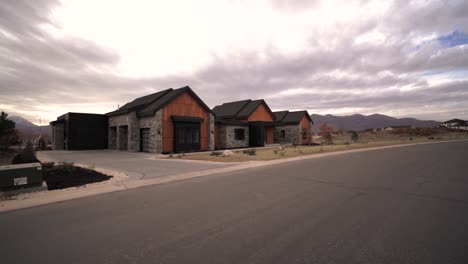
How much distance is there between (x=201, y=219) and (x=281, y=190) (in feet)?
9.96

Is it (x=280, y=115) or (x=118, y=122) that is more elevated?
(x=280, y=115)

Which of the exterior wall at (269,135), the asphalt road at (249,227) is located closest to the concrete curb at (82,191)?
the asphalt road at (249,227)

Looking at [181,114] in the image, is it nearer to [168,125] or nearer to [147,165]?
[168,125]

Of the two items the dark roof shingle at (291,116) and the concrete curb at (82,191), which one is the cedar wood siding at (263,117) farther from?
the concrete curb at (82,191)

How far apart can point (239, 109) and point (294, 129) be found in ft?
31.4

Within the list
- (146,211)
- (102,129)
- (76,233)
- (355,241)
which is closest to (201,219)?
(146,211)

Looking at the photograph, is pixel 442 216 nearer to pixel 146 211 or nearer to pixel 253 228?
pixel 253 228

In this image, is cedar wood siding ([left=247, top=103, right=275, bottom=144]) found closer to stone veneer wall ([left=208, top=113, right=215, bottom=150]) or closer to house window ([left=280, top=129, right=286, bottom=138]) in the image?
house window ([left=280, top=129, right=286, bottom=138])

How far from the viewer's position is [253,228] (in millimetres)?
4027

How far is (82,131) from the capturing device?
24.5 metres

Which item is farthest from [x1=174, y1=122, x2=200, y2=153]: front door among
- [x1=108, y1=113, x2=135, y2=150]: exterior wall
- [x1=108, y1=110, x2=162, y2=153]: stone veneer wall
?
[x1=108, y1=113, x2=135, y2=150]: exterior wall

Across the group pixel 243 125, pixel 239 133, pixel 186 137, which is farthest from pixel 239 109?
pixel 186 137

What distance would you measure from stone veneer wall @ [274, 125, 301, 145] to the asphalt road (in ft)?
95.5

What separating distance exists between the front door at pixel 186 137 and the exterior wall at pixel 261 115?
1052cm
